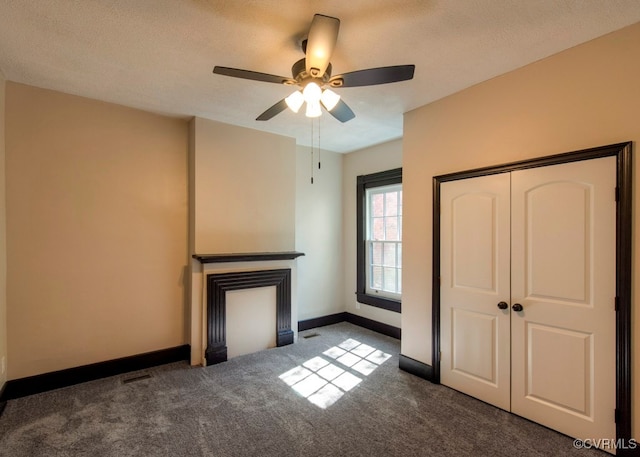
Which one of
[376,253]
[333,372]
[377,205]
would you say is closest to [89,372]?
[333,372]

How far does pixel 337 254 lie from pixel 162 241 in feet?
8.70

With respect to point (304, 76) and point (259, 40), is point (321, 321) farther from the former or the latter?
point (259, 40)

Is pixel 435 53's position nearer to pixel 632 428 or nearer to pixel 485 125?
pixel 485 125

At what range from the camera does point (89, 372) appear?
3107 millimetres

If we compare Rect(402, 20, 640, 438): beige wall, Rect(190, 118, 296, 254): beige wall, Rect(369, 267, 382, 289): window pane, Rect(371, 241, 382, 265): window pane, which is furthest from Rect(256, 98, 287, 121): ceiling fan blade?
Rect(369, 267, 382, 289): window pane

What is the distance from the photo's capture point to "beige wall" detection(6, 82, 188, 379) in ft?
9.32

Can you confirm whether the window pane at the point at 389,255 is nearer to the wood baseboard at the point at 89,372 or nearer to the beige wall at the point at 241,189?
the beige wall at the point at 241,189

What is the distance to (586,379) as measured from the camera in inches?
86.0

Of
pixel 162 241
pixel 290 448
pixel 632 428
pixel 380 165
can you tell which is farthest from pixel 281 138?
pixel 632 428

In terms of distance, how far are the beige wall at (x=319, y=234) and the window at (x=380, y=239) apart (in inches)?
16.0

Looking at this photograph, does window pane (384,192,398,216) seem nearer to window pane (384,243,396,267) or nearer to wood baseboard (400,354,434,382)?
window pane (384,243,396,267)

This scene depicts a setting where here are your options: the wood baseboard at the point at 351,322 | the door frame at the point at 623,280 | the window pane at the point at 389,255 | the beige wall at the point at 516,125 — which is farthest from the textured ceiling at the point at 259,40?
the wood baseboard at the point at 351,322

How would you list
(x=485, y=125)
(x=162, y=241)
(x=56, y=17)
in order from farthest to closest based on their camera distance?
1. (x=162, y=241)
2. (x=485, y=125)
3. (x=56, y=17)

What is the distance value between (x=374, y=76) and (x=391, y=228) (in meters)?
2.91
